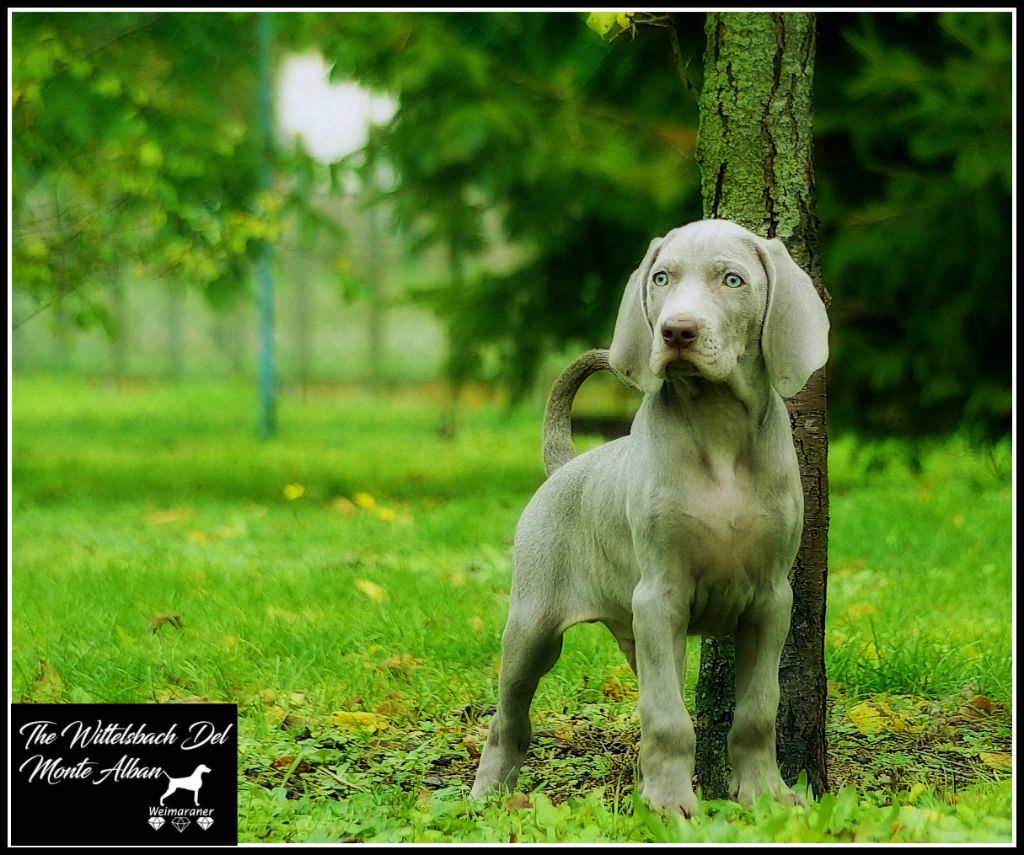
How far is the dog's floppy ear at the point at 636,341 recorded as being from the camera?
311 centimetres

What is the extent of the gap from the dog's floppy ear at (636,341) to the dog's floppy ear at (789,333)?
10.8 inches

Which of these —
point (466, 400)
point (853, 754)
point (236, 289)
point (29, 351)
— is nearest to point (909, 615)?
point (853, 754)

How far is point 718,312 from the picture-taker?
294 cm

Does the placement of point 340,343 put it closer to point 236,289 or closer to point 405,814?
point 236,289

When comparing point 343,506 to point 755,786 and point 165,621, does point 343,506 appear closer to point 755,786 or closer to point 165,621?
point 165,621

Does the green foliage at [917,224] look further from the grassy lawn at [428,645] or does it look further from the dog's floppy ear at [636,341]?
the dog's floppy ear at [636,341]

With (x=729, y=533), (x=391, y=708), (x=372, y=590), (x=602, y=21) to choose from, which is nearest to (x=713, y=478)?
(x=729, y=533)

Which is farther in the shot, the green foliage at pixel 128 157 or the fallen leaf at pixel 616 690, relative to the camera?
the green foliage at pixel 128 157

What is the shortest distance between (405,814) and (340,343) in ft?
38.0

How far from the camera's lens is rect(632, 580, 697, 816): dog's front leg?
3037 millimetres

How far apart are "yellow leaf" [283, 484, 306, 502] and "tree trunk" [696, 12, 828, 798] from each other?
5259 mm

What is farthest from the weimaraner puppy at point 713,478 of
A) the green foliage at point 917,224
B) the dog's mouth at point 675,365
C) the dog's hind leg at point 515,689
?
the green foliage at point 917,224

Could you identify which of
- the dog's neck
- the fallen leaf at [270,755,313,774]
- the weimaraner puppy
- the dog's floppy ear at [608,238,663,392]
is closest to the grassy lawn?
the fallen leaf at [270,755,313,774]

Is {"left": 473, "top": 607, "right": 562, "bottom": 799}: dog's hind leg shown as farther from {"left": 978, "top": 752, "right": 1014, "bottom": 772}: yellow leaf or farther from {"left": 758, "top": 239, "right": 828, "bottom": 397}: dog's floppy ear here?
{"left": 978, "top": 752, "right": 1014, "bottom": 772}: yellow leaf
